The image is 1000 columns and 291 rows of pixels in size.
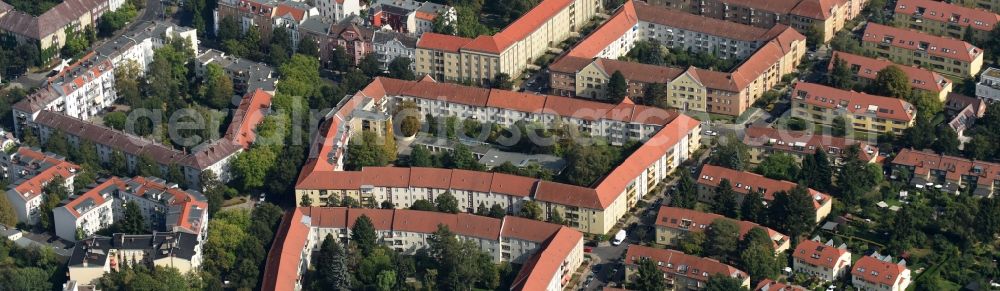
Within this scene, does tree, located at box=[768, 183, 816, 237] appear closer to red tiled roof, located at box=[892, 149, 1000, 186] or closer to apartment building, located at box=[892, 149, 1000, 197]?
apartment building, located at box=[892, 149, 1000, 197]

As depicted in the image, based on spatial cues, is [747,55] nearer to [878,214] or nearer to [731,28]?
[731,28]

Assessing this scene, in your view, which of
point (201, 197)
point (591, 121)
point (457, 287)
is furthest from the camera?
point (591, 121)

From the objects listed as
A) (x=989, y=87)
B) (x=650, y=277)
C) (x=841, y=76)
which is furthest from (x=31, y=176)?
(x=989, y=87)

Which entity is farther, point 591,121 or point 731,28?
point 731,28

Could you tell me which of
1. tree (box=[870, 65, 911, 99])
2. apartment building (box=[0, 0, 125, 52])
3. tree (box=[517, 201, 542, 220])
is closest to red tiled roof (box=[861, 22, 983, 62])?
tree (box=[870, 65, 911, 99])

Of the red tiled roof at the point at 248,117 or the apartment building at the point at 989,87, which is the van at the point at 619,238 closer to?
the red tiled roof at the point at 248,117

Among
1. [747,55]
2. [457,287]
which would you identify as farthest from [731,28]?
[457,287]
